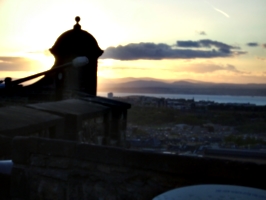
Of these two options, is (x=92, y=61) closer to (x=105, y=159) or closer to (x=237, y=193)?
(x=105, y=159)

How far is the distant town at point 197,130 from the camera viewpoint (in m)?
8.15

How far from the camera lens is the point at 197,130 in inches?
472

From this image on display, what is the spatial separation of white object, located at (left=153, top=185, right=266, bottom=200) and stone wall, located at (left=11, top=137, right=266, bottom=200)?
0.34 metres

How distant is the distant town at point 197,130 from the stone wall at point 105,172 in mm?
2364

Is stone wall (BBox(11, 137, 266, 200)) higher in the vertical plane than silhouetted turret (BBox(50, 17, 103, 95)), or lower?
lower

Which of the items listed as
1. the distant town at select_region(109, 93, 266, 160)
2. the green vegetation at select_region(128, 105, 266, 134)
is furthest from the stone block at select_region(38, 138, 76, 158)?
the green vegetation at select_region(128, 105, 266, 134)

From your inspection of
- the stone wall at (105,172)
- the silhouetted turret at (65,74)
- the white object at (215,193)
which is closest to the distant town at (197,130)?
the silhouetted turret at (65,74)

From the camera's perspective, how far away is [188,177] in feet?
12.8

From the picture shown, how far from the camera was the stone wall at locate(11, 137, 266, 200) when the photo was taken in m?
3.78

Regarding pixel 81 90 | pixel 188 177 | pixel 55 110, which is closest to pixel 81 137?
pixel 55 110

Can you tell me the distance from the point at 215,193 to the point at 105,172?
122 centimetres

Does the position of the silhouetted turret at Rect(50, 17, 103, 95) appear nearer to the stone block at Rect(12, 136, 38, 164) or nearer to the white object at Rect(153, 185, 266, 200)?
the stone block at Rect(12, 136, 38, 164)

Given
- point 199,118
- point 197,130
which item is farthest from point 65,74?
point 199,118

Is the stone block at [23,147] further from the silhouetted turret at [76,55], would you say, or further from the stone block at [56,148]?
the silhouetted turret at [76,55]
